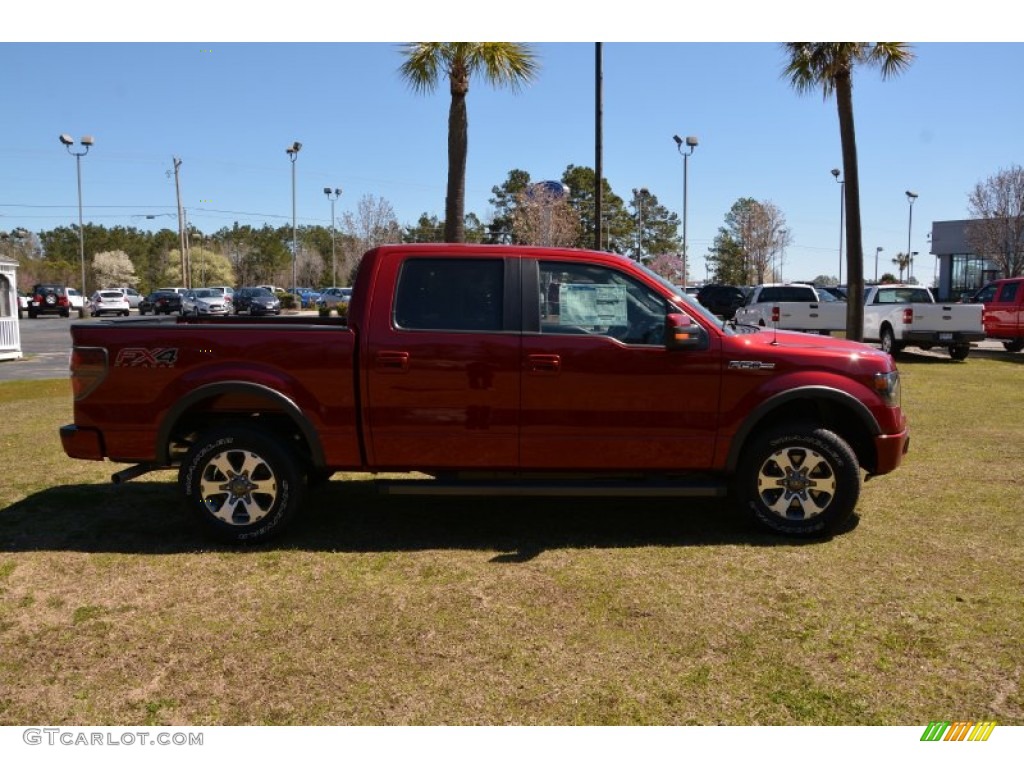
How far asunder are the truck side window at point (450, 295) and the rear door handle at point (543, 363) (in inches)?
11.3

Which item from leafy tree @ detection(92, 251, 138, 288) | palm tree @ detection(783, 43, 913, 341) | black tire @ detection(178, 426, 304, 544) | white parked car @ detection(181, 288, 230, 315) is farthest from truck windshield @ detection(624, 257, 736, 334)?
leafy tree @ detection(92, 251, 138, 288)

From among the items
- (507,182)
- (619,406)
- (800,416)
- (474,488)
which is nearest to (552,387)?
(619,406)

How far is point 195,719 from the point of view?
3.19 metres

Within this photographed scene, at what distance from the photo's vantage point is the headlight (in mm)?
5301

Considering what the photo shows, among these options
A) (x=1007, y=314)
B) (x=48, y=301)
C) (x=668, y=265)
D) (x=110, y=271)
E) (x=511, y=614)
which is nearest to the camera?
(x=511, y=614)

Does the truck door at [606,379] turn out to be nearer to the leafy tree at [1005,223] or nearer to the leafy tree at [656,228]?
the leafy tree at [1005,223]

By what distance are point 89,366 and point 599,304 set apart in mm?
3242

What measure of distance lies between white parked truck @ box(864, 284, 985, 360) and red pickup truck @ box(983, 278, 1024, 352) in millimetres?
2458

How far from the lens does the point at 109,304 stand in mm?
49406

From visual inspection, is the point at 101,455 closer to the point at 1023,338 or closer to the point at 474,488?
the point at 474,488

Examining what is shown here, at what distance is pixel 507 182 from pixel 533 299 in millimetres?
78200

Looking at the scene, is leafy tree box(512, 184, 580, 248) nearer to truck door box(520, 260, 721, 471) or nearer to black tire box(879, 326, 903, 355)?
black tire box(879, 326, 903, 355)
